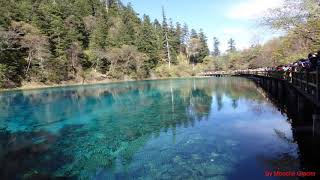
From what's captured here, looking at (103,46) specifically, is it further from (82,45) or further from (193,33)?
(193,33)

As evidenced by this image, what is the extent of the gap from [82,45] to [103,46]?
202 inches

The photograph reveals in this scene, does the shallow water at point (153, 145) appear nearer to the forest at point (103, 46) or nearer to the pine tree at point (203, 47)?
the forest at point (103, 46)

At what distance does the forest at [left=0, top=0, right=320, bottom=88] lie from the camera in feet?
177

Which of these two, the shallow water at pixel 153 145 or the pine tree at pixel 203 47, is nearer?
the shallow water at pixel 153 145

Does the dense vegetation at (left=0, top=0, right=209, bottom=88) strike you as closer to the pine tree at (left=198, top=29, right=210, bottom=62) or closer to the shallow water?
the pine tree at (left=198, top=29, right=210, bottom=62)

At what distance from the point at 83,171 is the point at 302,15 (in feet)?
67.3

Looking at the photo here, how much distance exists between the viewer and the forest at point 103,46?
53938mm

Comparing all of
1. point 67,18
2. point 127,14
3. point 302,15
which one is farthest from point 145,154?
point 127,14

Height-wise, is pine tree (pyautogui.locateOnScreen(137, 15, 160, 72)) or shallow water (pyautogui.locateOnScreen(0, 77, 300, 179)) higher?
pine tree (pyautogui.locateOnScreen(137, 15, 160, 72))

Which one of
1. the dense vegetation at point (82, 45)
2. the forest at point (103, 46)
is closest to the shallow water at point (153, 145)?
the forest at point (103, 46)

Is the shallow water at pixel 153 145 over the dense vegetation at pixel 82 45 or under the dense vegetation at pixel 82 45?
under

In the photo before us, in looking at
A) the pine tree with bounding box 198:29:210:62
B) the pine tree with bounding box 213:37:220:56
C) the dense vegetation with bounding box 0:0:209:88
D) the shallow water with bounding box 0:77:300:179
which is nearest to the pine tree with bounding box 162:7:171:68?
the dense vegetation with bounding box 0:0:209:88

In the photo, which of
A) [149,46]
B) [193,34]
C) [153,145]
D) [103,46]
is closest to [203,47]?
[193,34]

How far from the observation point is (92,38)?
81.4 meters
